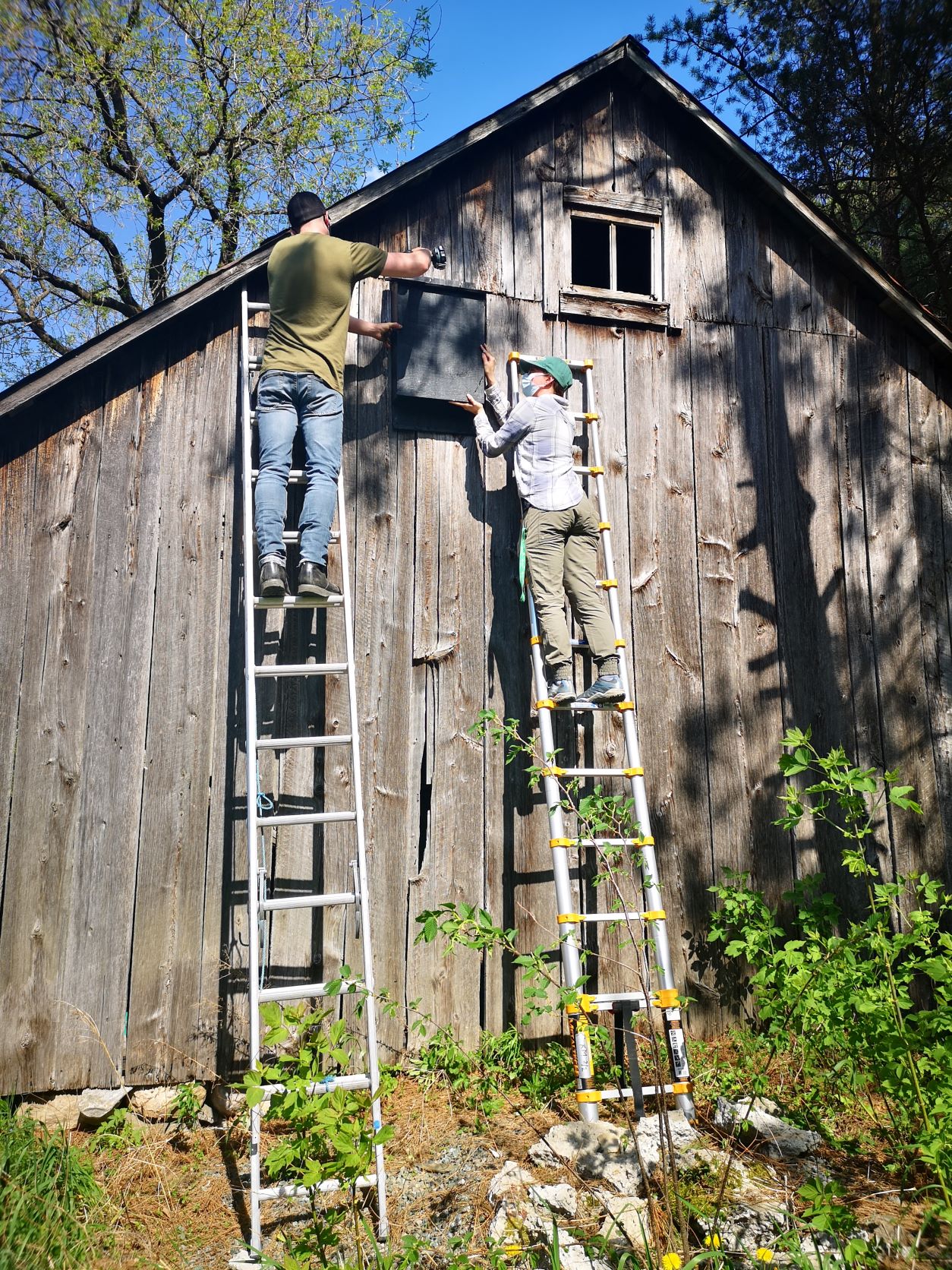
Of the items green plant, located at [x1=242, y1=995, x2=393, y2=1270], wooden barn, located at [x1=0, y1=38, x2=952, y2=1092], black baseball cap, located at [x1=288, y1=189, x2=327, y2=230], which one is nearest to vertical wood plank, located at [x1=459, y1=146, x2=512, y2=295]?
wooden barn, located at [x1=0, y1=38, x2=952, y2=1092]

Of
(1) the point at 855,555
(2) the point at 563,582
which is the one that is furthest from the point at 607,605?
(1) the point at 855,555

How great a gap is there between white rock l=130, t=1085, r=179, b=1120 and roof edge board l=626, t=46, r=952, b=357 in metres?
6.49

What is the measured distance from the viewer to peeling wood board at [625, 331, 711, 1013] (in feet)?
17.6

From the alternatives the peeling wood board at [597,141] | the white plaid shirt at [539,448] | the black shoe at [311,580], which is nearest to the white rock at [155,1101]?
the black shoe at [311,580]

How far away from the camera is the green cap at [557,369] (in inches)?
210

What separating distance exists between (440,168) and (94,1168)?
5770 millimetres

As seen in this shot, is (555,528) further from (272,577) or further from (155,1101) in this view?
(155,1101)

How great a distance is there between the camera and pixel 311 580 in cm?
432

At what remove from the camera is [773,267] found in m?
6.27

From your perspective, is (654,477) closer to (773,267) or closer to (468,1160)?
(773,267)

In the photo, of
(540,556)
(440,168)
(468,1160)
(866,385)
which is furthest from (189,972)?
(866,385)

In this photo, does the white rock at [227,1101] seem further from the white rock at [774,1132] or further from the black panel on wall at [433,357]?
the black panel on wall at [433,357]

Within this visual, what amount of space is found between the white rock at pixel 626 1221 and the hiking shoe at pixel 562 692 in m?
2.27

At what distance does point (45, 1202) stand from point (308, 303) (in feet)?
13.8
